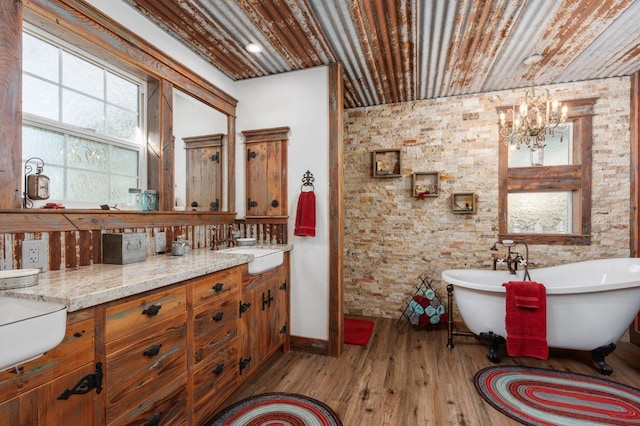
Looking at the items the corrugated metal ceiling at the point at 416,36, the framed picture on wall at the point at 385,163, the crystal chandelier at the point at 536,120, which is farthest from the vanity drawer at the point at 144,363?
the crystal chandelier at the point at 536,120

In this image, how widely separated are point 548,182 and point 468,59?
171cm

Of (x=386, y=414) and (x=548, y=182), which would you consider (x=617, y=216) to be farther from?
(x=386, y=414)

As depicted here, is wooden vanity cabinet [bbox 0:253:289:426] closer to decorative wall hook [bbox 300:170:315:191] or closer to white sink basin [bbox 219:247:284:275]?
white sink basin [bbox 219:247:284:275]

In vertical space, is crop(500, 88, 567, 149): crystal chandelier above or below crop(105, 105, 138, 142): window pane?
above

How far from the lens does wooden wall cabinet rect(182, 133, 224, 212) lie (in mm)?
2566

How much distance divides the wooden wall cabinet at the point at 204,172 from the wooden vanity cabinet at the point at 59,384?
1.56 m

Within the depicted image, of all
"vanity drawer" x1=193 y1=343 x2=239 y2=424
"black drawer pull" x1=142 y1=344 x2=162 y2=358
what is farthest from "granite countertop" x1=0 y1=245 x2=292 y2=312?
"vanity drawer" x1=193 y1=343 x2=239 y2=424

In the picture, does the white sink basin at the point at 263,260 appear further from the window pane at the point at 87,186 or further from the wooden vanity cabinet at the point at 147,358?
the window pane at the point at 87,186

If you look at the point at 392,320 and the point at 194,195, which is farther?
the point at 392,320

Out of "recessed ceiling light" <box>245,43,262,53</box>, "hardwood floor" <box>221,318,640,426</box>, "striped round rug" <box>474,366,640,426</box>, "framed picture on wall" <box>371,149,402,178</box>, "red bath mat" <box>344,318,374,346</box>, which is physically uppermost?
"recessed ceiling light" <box>245,43,262,53</box>

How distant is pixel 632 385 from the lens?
2242mm

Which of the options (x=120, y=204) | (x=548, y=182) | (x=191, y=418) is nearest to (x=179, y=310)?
(x=191, y=418)

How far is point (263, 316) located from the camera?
2361mm

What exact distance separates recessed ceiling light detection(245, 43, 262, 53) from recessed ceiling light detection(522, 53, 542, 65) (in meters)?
2.39
